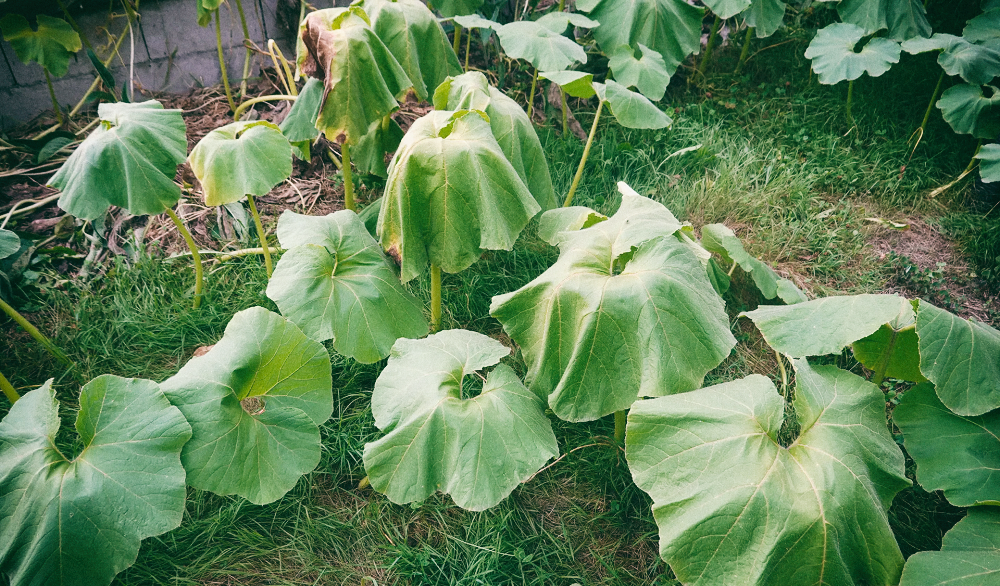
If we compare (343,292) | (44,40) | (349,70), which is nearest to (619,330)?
(343,292)

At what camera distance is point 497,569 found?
198 cm

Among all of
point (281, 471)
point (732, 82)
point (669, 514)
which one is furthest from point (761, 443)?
point (732, 82)

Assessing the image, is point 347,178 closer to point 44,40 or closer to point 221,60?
point 221,60

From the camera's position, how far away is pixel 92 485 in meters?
1.68

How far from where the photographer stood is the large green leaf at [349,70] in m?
2.48

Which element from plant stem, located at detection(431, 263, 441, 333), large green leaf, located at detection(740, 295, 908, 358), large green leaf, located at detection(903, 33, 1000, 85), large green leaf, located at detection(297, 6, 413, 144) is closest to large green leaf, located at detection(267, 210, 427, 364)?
plant stem, located at detection(431, 263, 441, 333)

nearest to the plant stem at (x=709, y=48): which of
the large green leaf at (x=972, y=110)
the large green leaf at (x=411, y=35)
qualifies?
the large green leaf at (x=972, y=110)

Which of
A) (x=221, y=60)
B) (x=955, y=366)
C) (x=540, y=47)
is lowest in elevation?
(x=955, y=366)

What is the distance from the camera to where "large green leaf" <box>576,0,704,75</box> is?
Result: 11.3 ft

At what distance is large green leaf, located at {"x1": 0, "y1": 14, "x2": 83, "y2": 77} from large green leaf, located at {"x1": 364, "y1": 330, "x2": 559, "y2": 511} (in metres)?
2.59

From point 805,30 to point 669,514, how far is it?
3.76 m

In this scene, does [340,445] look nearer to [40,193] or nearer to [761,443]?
[761,443]

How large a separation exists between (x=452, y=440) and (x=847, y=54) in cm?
302

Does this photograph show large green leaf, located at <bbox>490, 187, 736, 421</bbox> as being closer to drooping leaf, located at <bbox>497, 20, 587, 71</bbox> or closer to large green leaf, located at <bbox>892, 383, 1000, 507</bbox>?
large green leaf, located at <bbox>892, 383, 1000, 507</bbox>
